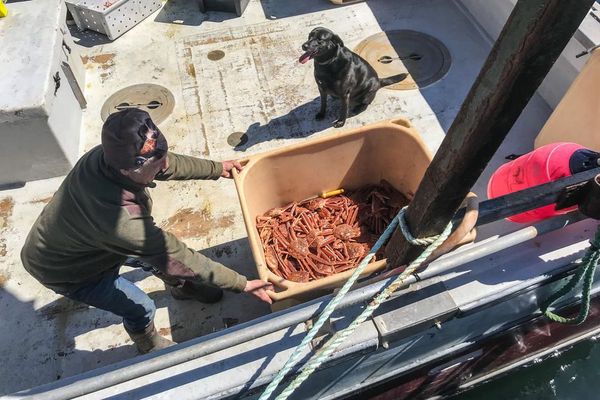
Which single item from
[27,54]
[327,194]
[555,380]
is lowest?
[555,380]

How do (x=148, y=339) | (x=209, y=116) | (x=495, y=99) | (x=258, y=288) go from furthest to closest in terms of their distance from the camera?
(x=209, y=116) → (x=148, y=339) → (x=258, y=288) → (x=495, y=99)

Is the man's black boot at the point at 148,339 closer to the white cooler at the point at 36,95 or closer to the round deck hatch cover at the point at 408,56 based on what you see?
the white cooler at the point at 36,95

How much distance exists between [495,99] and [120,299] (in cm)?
234

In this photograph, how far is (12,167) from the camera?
3.94m

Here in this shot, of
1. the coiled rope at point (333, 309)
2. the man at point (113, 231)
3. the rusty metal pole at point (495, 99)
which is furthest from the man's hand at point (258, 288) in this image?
the rusty metal pole at point (495, 99)

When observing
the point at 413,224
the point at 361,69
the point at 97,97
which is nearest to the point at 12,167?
the point at 97,97

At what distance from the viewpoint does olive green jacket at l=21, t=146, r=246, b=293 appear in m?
2.22

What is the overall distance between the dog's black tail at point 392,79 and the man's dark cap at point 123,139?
116 inches

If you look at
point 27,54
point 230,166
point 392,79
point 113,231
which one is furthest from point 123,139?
point 392,79

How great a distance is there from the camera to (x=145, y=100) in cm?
477

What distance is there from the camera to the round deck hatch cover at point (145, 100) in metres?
4.64

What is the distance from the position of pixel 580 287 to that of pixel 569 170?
2.60 ft

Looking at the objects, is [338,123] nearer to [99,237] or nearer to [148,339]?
[148,339]

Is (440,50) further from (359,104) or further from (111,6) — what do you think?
(111,6)
